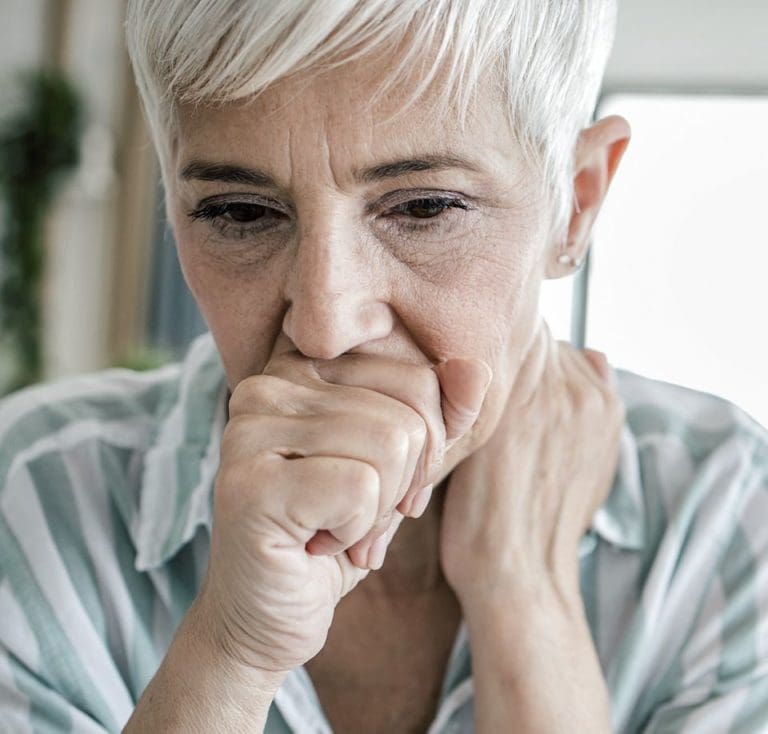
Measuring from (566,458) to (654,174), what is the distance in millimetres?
2874

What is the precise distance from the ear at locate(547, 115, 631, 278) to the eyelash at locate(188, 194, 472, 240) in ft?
0.84

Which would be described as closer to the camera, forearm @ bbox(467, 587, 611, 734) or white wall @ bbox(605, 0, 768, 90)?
forearm @ bbox(467, 587, 611, 734)

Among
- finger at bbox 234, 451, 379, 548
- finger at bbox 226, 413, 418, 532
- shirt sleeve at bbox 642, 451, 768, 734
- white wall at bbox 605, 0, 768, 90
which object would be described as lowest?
shirt sleeve at bbox 642, 451, 768, 734

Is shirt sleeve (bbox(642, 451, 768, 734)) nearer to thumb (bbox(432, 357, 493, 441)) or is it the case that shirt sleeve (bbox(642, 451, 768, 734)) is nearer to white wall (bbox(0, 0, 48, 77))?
thumb (bbox(432, 357, 493, 441))

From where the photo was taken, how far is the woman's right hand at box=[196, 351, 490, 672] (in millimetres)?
948

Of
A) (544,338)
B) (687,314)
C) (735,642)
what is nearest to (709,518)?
(735,642)

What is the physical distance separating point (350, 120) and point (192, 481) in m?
0.64

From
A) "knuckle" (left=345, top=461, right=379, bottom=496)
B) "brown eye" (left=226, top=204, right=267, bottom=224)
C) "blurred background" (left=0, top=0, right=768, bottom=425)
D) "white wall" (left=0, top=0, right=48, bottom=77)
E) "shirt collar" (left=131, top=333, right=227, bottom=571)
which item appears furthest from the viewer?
"white wall" (left=0, top=0, right=48, bottom=77)

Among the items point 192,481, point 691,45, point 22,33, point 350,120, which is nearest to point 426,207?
point 350,120

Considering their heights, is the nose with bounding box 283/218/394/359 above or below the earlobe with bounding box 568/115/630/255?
below

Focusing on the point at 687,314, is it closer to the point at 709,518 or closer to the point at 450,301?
the point at 709,518

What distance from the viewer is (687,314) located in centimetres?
407

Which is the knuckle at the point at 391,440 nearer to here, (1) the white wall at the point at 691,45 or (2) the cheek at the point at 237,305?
(2) the cheek at the point at 237,305

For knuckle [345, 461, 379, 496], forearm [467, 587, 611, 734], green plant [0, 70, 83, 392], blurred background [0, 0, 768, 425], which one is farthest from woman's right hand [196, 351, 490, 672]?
green plant [0, 70, 83, 392]
